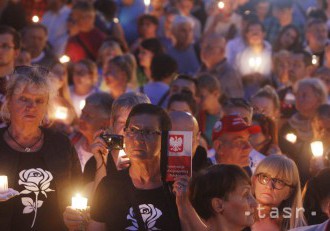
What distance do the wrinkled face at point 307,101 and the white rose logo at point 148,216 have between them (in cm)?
432

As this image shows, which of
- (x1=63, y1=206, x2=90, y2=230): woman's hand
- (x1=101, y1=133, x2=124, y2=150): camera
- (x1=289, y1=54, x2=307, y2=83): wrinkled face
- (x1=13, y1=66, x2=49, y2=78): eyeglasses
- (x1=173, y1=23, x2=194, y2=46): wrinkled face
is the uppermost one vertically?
(x1=173, y1=23, x2=194, y2=46): wrinkled face

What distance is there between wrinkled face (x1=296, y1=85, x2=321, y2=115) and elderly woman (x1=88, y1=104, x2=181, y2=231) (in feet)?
13.4

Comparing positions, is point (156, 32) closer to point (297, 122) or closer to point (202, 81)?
point (202, 81)

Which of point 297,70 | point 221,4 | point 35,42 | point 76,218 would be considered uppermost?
point 221,4

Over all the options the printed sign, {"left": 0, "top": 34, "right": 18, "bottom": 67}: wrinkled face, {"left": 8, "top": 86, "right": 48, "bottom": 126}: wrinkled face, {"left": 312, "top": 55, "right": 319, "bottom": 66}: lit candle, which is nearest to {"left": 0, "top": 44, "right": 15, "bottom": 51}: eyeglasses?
{"left": 0, "top": 34, "right": 18, "bottom": 67}: wrinkled face

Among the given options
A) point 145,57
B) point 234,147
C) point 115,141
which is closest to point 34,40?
point 145,57

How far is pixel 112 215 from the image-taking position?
16.0 feet

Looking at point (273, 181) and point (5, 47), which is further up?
point (5, 47)

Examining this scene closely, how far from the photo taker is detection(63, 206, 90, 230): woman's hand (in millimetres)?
4992

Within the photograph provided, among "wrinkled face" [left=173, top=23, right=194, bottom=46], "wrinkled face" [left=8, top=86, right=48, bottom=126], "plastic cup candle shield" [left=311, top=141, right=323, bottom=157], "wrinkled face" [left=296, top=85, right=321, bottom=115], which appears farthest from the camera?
"wrinkled face" [left=173, top=23, right=194, bottom=46]

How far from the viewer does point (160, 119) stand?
5.00 m

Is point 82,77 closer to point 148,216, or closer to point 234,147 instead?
point 234,147

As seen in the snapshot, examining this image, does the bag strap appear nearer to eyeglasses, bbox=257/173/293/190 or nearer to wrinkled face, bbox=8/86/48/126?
wrinkled face, bbox=8/86/48/126

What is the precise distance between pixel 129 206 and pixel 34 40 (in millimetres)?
5799
